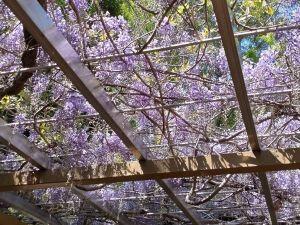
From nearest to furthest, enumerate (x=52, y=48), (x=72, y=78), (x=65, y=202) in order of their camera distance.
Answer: (x=52, y=48) → (x=72, y=78) → (x=65, y=202)

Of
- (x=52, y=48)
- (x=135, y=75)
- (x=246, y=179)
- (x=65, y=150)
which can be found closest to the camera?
(x=52, y=48)

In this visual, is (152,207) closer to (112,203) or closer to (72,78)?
(112,203)

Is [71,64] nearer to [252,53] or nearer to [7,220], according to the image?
[252,53]

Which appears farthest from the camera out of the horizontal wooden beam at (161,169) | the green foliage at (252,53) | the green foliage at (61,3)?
the green foliage at (252,53)

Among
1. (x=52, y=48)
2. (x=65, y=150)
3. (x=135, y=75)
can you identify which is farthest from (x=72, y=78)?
(x=65, y=150)

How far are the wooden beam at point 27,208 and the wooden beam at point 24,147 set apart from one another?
73 centimetres

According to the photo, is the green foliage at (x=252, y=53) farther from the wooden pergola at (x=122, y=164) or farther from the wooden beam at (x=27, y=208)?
the wooden beam at (x=27, y=208)

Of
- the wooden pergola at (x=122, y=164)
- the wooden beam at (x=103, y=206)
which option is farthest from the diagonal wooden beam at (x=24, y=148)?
Answer: the wooden beam at (x=103, y=206)

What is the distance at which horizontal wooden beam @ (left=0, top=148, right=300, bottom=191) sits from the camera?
11.1 feet

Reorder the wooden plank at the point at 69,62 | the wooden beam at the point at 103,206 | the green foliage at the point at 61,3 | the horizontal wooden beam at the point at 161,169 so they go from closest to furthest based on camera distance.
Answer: the wooden plank at the point at 69,62 → the green foliage at the point at 61,3 → the horizontal wooden beam at the point at 161,169 → the wooden beam at the point at 103,206

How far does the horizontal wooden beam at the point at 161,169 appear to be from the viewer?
3.39 metres

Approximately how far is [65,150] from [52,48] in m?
1.57

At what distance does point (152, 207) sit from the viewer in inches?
200

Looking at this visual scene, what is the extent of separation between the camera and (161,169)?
357 centimetres
